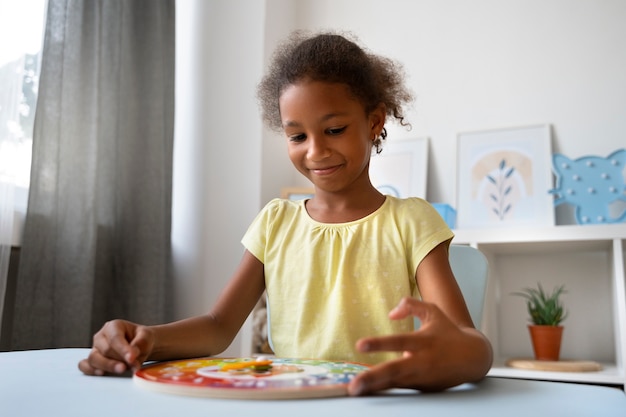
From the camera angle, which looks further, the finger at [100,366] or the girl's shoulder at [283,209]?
the girl's shoulder at [283,209]

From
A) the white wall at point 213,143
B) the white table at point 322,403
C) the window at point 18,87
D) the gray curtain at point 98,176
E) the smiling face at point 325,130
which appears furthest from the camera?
the white wall at point 213,143

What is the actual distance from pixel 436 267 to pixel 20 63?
4.69ft

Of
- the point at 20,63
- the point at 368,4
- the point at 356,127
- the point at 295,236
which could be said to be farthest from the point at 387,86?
the point at 368,4

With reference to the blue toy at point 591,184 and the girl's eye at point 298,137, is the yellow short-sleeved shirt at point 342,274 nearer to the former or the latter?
the girl's eye at point 298,137

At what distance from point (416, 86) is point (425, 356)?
2.19 m

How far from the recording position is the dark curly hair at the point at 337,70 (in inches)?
34.9

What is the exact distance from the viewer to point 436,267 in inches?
33.0

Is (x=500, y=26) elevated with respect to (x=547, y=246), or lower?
elevated

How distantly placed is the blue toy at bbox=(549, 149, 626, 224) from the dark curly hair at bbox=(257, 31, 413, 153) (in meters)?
1.23

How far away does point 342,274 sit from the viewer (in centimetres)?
92

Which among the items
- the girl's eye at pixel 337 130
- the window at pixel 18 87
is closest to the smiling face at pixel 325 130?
the girl's eye at pixel 337 130

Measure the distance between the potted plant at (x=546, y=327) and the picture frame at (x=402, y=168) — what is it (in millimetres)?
598

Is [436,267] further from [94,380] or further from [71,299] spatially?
[71,299]

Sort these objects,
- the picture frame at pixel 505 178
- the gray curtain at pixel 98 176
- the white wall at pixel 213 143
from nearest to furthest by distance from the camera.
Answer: the gray curtain at pixel 98 176, the picture frame at pixel 505 178, the white wall at pixel 213 143
